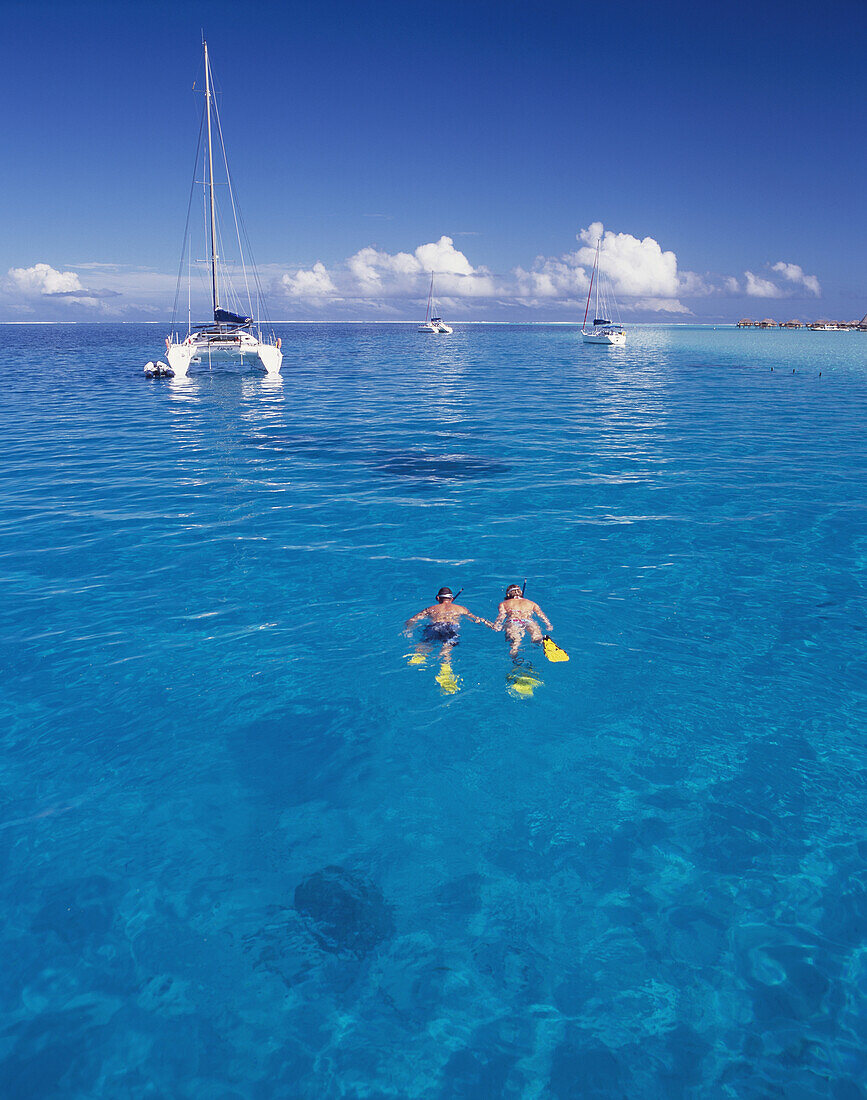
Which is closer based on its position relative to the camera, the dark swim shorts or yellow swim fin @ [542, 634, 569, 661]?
yellow swim fin @ [542, 634, 569, 661]

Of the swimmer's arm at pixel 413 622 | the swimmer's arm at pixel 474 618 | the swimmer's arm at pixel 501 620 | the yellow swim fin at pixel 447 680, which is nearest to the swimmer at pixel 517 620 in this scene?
the swimmer's arm at pixel 501 620

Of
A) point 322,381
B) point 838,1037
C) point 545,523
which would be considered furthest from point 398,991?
point 322,381

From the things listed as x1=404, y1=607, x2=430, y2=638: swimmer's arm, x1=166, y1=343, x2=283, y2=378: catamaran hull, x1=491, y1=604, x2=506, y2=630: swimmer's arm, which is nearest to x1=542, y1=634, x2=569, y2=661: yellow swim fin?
x1=491, y1=604, x2=506, y2=630: swimmer's arm

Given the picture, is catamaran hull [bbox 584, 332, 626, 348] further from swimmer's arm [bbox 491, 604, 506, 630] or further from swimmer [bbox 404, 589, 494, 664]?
swimmer [bbox 404, 589, 494, 664]

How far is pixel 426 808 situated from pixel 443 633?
4.13 meters

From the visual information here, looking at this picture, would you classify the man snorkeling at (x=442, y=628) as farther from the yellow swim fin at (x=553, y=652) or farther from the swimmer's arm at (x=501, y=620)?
the yellow swim fin at (x=553, y=652)

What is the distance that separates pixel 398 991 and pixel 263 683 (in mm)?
6037

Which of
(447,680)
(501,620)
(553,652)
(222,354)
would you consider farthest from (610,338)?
(447,680)

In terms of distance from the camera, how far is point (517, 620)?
12266 mm

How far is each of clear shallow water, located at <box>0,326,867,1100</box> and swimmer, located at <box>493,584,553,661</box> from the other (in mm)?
430

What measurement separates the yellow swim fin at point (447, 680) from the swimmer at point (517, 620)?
131 centimetres

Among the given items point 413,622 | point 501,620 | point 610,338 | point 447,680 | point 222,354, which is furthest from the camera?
point 610,338

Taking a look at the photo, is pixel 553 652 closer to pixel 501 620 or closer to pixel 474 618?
pixel 501 620

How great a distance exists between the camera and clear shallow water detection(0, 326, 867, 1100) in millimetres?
5941
